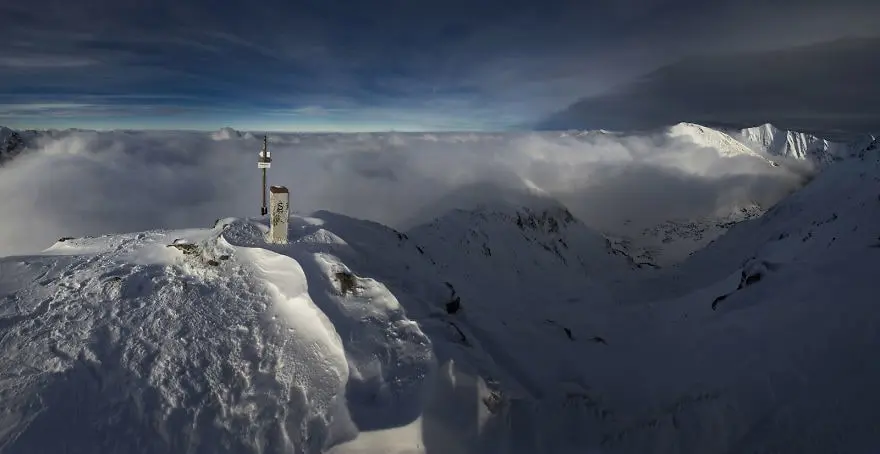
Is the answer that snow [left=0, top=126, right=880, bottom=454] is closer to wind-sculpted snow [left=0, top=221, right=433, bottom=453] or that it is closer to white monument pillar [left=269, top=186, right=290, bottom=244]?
wind-sculpted snow [left=0, top=221, right=433, bottom=453]

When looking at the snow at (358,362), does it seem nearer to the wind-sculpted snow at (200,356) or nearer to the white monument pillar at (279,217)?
the wind-sculpted snow at (200,356)

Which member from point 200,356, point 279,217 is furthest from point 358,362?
point 279,217

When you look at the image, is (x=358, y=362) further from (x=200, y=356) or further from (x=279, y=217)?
(x=279, y=217)

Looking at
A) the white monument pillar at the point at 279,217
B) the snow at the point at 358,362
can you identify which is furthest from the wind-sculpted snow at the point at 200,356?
the white monument pillar at the point at 279,217

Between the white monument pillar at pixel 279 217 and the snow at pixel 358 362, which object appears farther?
the white monument pillar at pixel 279 217

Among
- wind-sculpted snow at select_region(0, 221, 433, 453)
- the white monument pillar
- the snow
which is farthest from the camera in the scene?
the white monument pillar

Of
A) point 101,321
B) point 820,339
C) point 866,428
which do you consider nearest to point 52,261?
point 101,321

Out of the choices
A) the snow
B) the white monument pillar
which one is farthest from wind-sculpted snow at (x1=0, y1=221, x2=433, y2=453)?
the white monument pillar

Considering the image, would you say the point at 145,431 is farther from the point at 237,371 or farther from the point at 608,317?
the point at 608,317
